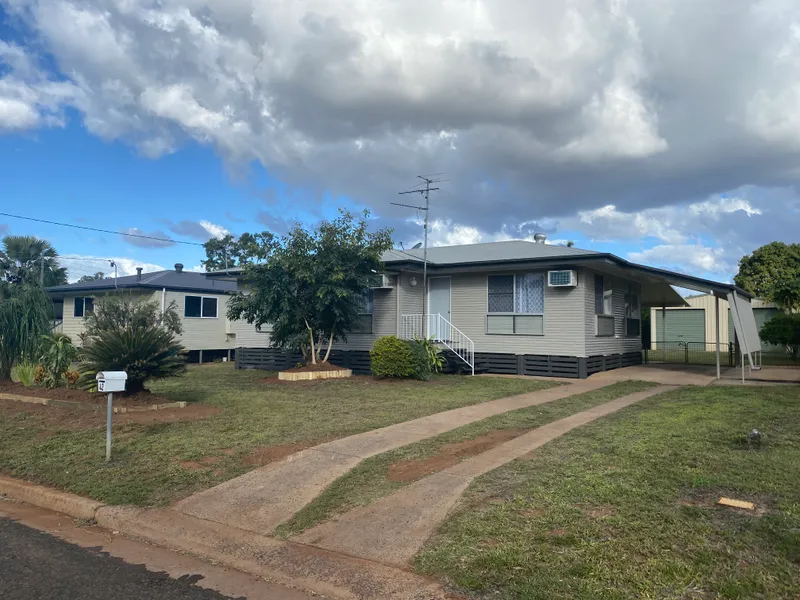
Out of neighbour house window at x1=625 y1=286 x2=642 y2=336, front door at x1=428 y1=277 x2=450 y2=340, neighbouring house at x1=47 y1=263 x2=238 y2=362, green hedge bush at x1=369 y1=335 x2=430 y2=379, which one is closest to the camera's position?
Result: green hedge bush at x1=369 y1=335 x2=430 y2=379

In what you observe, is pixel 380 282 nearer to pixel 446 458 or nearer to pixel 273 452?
pixel 273 452

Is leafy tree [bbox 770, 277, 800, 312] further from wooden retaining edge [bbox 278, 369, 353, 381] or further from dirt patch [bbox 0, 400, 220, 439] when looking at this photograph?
dirt patch [bbox 0, 400, 220, 439]

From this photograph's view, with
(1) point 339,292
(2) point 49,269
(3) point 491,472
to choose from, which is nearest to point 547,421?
(3) point 491,472

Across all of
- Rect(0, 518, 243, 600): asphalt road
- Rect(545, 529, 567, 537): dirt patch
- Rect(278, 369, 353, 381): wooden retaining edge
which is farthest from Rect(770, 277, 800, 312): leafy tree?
Rect(0, 518, 243, 600): asphalt road

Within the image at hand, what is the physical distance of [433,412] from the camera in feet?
34.9

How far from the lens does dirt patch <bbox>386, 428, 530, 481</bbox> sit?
22.2ft

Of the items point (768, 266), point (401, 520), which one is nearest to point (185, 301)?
point (401, 520)

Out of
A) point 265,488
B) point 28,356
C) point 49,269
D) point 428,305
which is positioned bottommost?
point 265,488

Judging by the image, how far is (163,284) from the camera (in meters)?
25.2

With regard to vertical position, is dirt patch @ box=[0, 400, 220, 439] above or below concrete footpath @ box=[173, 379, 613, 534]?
above

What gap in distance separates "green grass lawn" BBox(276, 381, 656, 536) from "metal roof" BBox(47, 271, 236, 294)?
56.1ft

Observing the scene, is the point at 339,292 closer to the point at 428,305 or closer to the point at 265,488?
the point at 428,305

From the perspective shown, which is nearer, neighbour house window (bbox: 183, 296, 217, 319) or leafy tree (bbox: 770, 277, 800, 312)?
leafy tree (bbox: 770, 277, 800, 312)

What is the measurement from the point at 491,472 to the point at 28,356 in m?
10.7
